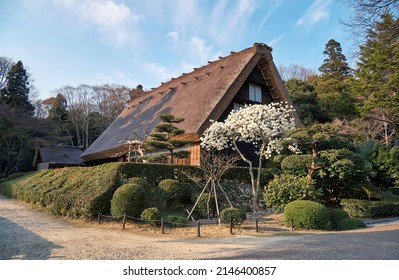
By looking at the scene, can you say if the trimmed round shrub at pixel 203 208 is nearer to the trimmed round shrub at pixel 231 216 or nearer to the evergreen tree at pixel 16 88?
the trimmed round shrub at pixel 231 216

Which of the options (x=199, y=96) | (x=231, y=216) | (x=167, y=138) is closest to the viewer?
(x=231, y=216)

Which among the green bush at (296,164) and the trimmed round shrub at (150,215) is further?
the green bush at (296,164)

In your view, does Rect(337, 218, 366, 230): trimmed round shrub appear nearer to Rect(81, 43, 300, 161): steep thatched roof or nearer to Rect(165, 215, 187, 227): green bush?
Rect(165, 215, 187, 227): green bush

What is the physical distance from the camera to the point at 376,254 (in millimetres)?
5027

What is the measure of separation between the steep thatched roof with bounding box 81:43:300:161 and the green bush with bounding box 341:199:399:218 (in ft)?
20.7

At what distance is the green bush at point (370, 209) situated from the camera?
10336 mm

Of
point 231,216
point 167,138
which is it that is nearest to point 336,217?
point 231,216

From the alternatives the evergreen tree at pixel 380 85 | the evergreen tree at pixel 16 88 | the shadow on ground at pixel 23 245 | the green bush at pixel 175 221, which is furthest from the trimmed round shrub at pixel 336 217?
the evergreen tree at pixel 16 88

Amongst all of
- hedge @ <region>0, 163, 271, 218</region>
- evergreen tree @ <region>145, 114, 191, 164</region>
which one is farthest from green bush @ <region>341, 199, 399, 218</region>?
evergreen tree @ <region>145, 114, 191, 164</region>

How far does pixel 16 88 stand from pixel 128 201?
25.0 metres

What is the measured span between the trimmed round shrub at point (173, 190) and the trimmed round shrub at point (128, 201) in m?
1.39

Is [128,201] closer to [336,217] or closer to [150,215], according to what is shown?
[150,215]

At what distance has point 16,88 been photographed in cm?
2761

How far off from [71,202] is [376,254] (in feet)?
27.4
